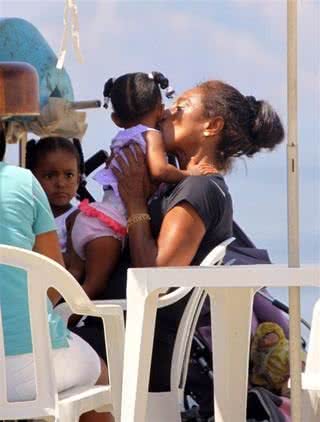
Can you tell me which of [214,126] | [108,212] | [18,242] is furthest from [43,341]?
[214,126]

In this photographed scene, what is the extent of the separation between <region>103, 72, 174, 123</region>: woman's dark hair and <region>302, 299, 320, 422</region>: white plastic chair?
1509 millimetres

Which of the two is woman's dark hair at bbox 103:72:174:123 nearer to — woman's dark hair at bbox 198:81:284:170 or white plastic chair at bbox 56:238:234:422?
woman's dark hair at bbox 198:81:284:170

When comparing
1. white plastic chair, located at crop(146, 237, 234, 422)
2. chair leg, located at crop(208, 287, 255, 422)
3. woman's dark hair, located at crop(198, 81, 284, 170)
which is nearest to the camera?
chair leg, located at crop(208, 287, 255, 422)

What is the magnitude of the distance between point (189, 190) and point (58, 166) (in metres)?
0.69

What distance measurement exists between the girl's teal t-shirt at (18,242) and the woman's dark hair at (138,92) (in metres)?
1.22

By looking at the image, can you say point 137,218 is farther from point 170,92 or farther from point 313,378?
point 313,378

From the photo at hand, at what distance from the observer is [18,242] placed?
121 inches

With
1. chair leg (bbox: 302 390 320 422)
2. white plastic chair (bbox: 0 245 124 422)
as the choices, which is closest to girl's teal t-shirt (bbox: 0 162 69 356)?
white plastic chair (bbox: 0 245 124 422)

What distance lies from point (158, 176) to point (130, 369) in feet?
4.92

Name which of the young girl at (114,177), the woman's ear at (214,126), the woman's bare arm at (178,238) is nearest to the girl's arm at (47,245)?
the woman's bare arm at (178,238)

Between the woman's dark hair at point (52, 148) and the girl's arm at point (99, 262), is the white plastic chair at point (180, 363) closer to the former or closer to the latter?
the girl's arm at point (99, 262)

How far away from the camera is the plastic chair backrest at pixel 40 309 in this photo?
2814mm

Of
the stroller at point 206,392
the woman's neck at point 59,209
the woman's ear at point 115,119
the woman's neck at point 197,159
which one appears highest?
the woman's ear at point 115,119

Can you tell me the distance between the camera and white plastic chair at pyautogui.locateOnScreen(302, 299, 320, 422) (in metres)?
2.84
